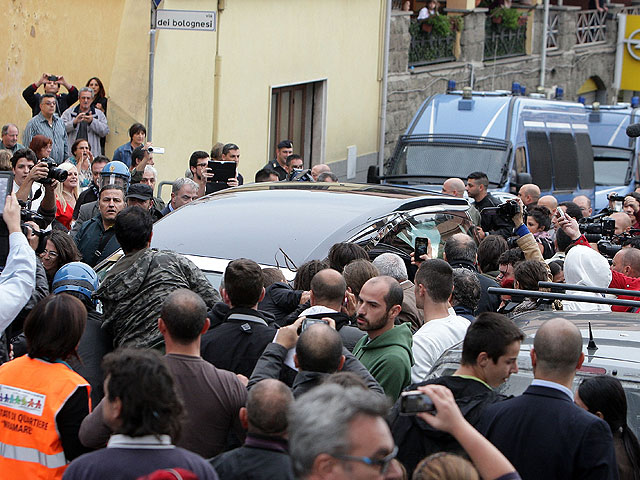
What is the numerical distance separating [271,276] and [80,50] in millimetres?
9139

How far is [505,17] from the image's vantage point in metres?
27.5

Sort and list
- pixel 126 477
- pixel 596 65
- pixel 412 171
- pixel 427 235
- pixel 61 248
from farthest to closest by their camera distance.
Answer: pixel 596 65 < pixel 412 171 < pixel 427 235 < pixel 61 248 < pixel 126 477

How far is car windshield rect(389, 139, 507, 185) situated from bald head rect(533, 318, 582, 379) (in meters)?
11.5

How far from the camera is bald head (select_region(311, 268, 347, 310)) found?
18.4ft

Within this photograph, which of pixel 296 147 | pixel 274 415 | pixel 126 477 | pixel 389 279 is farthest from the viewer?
pixel 296 147

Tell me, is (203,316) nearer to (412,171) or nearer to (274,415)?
(274,415)

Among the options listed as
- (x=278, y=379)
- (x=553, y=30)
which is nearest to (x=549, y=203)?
(x=278, y=379)

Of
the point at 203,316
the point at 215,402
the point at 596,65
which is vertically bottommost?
the point at 215,402

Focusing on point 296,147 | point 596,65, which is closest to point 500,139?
point 296,147

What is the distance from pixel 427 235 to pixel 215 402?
435 cm

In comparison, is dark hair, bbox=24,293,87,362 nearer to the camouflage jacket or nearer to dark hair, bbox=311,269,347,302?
the camouflage jacket

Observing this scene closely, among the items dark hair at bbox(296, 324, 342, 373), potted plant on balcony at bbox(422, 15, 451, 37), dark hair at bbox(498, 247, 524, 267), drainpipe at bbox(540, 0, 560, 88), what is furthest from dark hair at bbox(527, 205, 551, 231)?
drainpipe at bbox(540, 0, 560, 88)

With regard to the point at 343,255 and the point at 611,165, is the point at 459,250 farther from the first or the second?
the point at 611,165

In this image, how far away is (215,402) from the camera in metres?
4.59
